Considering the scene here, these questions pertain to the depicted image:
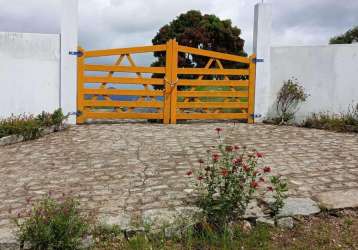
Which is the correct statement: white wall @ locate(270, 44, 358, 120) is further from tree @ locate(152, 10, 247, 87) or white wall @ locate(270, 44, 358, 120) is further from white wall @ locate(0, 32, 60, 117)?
tree @ locate(152, 10, 247, 87)

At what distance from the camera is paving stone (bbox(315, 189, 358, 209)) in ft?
14.3

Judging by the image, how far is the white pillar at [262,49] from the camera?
10.4 m

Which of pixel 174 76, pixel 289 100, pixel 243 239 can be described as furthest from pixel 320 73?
pixel 243 239

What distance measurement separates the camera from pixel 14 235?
11.7 feet

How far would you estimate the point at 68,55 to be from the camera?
9.38 m

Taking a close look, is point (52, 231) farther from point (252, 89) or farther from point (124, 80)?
point (252, 89)

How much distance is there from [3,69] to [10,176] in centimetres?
429

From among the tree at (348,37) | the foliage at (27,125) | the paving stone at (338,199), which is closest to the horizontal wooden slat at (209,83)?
the foliage at (27,125)

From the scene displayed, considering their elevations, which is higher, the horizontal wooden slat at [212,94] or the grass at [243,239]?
the horizontal wooden slat at [212,94]

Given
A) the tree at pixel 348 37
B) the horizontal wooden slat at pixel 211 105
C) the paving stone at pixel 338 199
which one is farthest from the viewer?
the tree at pixel 348 37

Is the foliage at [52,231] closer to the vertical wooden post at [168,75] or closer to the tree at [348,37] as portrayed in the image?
the vertical wooden post at [168,75]

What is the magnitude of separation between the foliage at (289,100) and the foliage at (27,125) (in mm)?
5585

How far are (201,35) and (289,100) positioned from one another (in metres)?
16.1

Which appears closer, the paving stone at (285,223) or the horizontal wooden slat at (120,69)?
the paving stone at (285,223)
